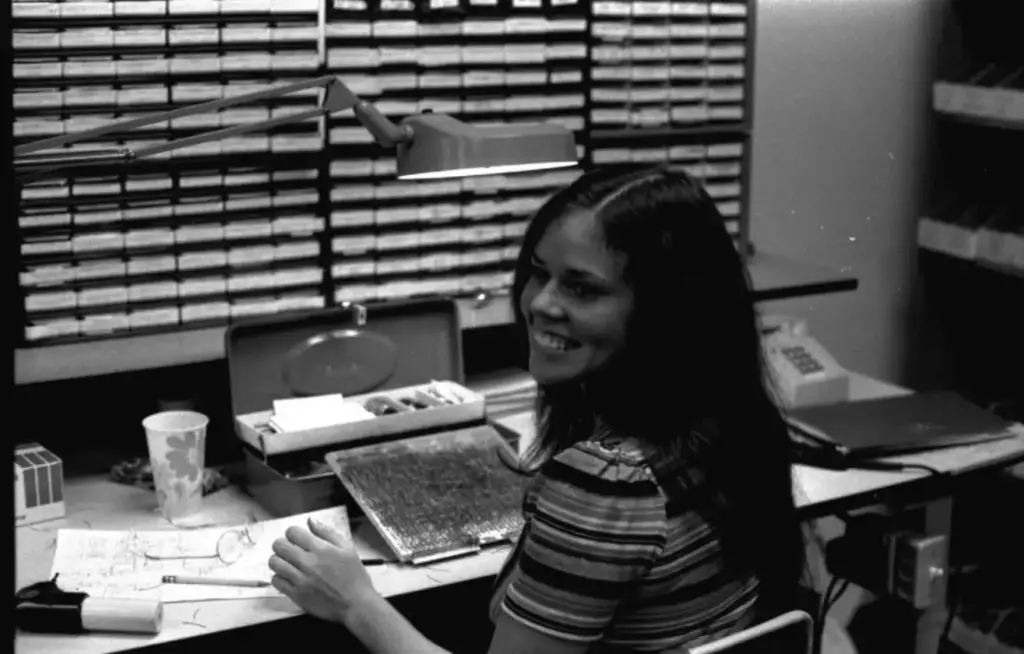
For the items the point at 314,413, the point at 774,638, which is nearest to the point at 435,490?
the point at 314,413

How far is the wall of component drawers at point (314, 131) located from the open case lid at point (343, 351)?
4 cm

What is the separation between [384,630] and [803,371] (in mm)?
1289

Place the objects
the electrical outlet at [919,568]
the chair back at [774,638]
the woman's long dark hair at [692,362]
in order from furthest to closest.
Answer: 1. the electrical outlet at [919,568]
2. the woman's long dark hair at [692,362]
3. the chair back at [774,638]

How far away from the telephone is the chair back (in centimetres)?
115

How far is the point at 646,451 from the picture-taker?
52.5 inches

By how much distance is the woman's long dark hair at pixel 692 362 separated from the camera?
4.46 feet

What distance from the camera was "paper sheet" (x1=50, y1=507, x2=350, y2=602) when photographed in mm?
1675

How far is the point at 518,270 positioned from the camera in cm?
159

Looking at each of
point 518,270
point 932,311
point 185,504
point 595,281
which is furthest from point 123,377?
point 932,311

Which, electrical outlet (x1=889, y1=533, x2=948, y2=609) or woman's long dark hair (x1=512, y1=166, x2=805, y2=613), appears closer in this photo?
woman's long dark hair (x1=512, y1=166, x2=805, y2=613)

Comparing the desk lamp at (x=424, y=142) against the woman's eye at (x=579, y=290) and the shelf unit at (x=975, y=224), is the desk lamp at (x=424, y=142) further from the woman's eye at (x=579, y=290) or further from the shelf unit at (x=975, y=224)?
the shelf unit at (x=975, y=224)

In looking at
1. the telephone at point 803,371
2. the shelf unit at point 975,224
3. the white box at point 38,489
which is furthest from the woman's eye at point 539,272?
the shelf unit at point 975,224

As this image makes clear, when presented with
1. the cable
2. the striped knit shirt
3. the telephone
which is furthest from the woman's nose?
the telephone

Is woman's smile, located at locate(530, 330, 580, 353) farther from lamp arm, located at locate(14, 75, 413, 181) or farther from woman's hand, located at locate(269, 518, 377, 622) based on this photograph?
lamp arm, located at locate(14, 75, 413, 181)
